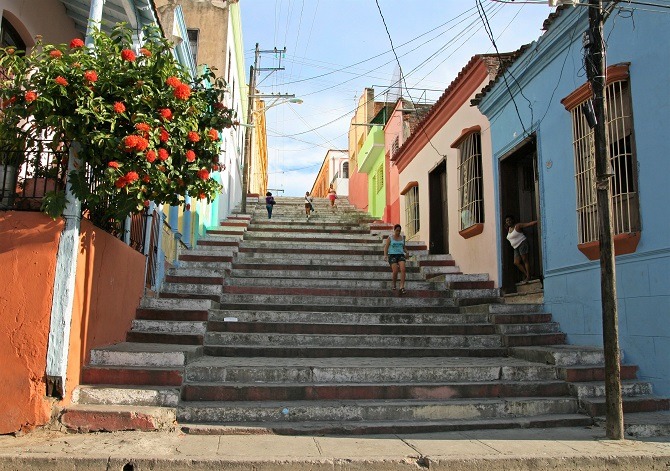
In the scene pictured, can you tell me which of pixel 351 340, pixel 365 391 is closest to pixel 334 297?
pixel 351 340

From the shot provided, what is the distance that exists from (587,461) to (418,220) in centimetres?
972

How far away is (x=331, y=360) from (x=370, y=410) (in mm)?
1231

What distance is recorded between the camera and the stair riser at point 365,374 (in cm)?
589

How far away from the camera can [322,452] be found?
14.9 ft

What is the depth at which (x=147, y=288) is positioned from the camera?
312 inches

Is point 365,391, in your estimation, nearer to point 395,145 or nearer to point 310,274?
point 310,274

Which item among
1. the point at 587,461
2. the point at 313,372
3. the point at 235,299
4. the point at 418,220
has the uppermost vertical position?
the point at 418,220

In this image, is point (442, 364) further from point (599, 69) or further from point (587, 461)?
point (599, 69)

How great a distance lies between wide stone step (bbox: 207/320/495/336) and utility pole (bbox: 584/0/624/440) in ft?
9.53

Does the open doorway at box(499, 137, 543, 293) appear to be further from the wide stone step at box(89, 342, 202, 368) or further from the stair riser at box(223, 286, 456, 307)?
the wide stone step at box(89, 342, 202, 368)

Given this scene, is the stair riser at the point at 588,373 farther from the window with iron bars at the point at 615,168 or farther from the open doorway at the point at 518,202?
the open doorway at the point at 518,202

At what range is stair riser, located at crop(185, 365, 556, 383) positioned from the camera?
19.3 feet

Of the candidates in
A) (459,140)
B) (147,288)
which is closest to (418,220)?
(459,140)

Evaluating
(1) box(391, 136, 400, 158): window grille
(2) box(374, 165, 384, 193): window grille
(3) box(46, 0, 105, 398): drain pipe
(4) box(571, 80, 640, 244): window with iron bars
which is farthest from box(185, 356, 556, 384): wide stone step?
(2) box(374, 165, 384, 193): window grille
